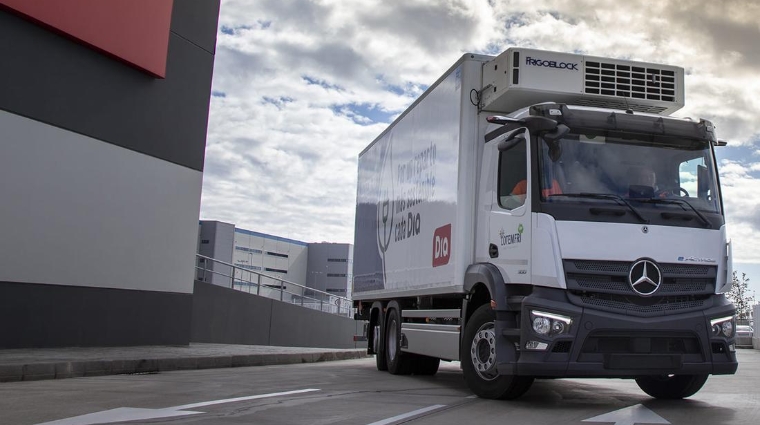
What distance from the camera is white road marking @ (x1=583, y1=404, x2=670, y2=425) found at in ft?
22.0

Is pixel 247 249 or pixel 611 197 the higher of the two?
pixel 247 249

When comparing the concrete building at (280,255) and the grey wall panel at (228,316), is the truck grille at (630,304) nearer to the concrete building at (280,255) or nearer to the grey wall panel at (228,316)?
the grey wall panel at (228,316)

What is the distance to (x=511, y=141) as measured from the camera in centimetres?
809

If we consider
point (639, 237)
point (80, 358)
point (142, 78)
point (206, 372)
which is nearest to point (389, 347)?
point (206, 372)

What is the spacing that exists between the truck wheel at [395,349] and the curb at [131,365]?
3190 mm

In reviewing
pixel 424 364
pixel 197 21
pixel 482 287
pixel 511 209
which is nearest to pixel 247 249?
pixel 197 21

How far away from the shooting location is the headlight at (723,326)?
25.3ft

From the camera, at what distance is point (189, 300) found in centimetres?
1727

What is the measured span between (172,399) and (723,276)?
6.01 m

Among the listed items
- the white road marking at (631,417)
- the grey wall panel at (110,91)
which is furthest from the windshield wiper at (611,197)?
the grey wall panel at (110,91)

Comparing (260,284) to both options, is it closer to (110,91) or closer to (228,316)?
(228,316)

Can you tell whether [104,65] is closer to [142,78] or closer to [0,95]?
[142,78]

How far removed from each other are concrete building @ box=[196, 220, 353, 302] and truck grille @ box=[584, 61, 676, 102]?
38.8 meters

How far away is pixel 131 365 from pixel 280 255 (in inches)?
2146
